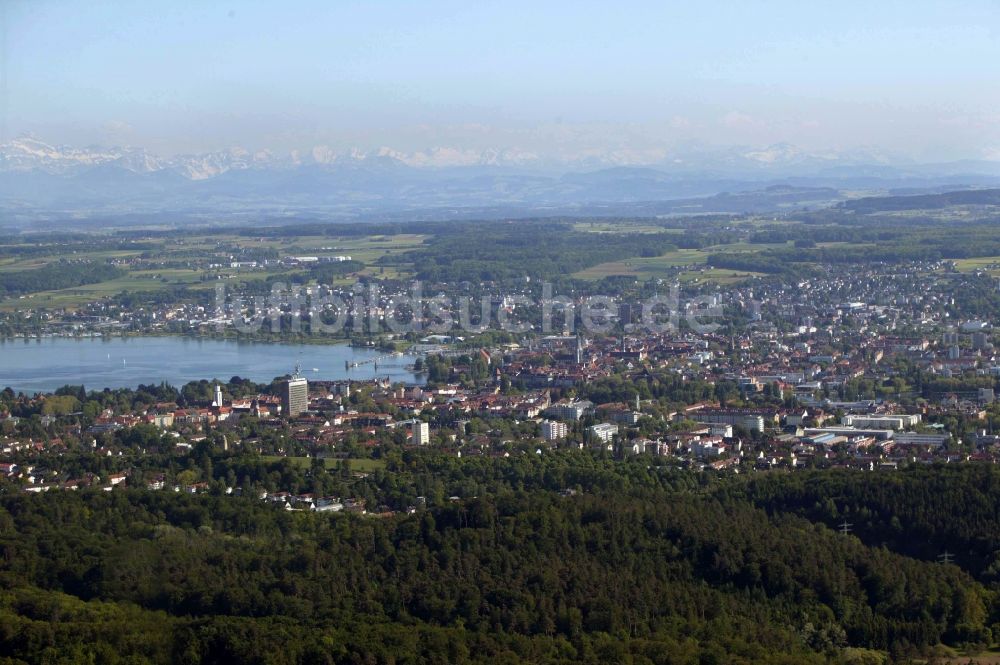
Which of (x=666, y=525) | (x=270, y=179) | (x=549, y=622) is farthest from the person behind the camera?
(x=270, y=179)

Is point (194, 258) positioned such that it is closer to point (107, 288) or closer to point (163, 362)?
point (107, 288)

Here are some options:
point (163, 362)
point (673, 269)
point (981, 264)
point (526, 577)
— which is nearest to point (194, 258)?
point (673, 269)

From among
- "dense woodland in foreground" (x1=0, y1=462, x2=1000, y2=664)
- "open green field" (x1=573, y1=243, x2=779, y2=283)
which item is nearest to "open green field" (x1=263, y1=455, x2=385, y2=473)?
"dense woodland in foreground" (x1=0, y1=462, x2=1000, y2=664)

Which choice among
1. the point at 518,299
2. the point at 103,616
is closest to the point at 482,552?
the point at 103,616

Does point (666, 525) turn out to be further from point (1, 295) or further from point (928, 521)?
point (1, 295)

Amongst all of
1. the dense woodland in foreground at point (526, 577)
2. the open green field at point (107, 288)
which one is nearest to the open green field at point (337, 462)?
the dense woodland in foreground at point (526, 577)
